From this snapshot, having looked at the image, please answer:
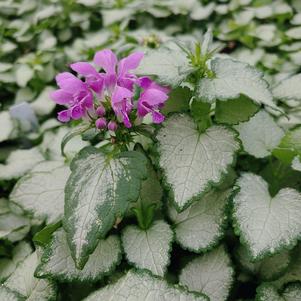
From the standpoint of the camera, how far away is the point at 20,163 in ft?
4.47

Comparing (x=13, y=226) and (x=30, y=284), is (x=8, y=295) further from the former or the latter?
(x=13, y=226)

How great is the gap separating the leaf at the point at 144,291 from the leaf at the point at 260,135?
0.46 metres

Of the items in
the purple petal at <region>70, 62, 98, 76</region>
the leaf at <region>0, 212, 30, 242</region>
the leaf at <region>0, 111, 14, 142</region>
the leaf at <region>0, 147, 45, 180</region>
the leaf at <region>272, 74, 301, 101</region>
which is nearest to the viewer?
the purple petal at <region>70, 62, 98, 76</region>

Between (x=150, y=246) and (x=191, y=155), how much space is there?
0.72ft

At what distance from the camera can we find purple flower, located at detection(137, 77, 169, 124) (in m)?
0.88

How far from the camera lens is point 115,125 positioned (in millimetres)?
888

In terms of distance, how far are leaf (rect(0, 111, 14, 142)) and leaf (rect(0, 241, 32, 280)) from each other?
1.38 ft

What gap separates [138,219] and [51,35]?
145cm

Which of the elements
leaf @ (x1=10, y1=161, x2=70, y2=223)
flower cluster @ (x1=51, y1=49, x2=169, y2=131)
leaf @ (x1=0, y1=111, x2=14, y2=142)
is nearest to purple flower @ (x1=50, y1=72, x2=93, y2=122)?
flower cluster @ (x1=51, y1=49, x2=169, y2=131)

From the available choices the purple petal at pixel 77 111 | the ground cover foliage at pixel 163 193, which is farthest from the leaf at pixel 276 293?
the purple petal at pixel 77 111

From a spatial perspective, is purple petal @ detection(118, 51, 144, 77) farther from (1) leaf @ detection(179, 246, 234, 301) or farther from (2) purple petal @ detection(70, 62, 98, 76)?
(1) leaf @ detection(179, 246, 234, 301)

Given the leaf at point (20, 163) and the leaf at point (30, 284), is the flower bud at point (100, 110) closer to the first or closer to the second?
the leaf at point (30, 284)

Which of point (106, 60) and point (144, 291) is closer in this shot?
point (144, 291)

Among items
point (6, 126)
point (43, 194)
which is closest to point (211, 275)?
point (43, 194)
